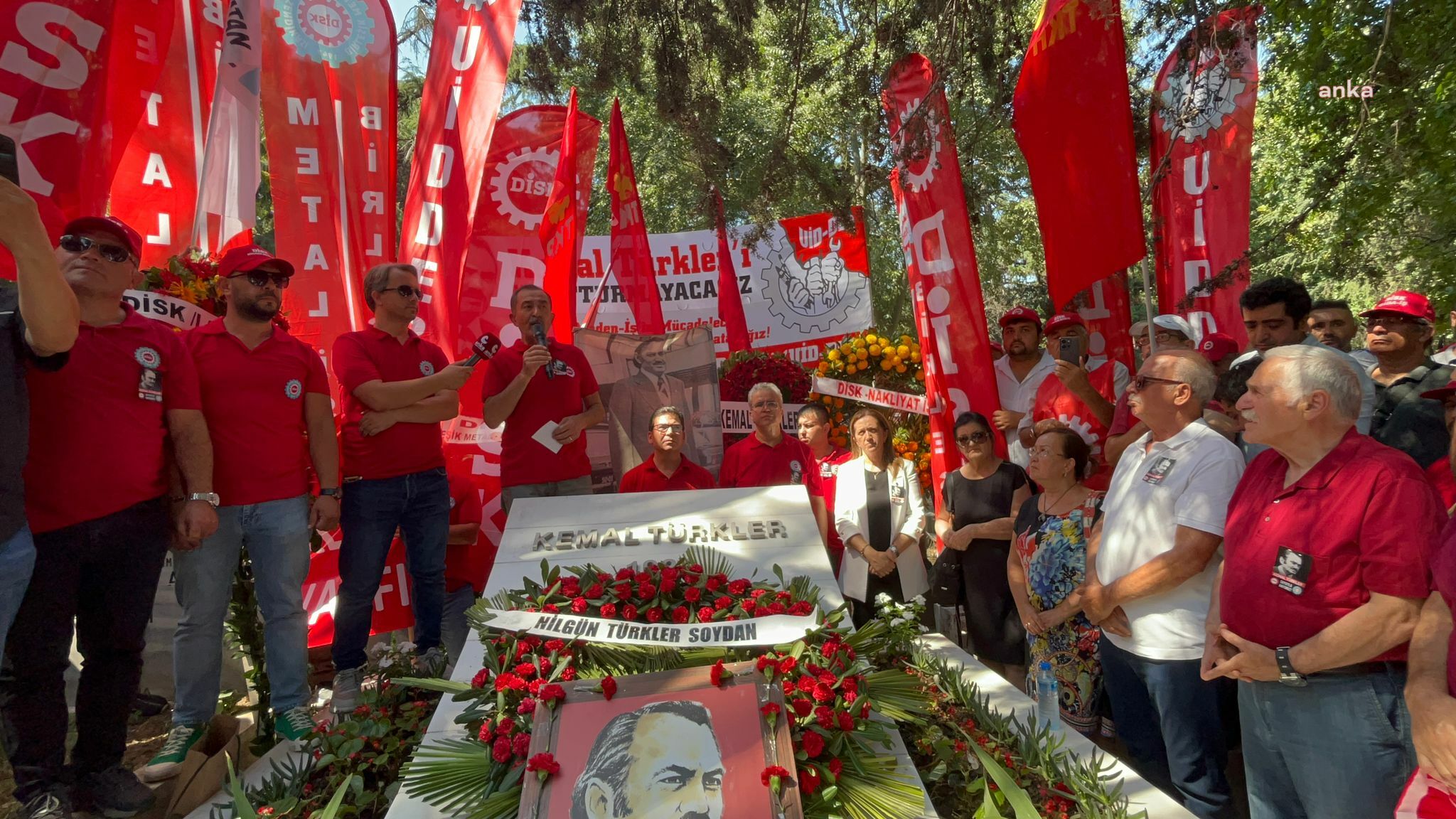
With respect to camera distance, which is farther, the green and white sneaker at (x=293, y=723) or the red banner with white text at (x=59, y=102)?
the green and white sneaker at (x=293, y=723)

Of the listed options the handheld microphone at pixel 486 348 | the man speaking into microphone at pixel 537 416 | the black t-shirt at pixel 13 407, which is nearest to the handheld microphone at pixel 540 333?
the man speaking into microphone at pixel 537 416

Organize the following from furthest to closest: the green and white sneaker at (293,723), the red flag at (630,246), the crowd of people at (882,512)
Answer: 1. the red flag at (630,246)
2. the green and white sneaker at (293,723)
3. the crowd of people at (882,512)

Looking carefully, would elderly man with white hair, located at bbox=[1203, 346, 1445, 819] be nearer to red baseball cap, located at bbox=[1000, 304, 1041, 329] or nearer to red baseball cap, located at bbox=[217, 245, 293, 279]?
red baseball cap, located at bbox=[1000, 304, 1041, 329]

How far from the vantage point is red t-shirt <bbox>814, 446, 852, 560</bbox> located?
4.82 m

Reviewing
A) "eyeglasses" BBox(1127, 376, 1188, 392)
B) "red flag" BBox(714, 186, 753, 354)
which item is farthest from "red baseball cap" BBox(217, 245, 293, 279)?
"red flag" BBox(714, 186, 753, 354)

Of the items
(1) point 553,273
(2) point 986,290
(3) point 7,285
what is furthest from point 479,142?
(2) point 986,290

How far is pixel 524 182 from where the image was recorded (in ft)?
18.4

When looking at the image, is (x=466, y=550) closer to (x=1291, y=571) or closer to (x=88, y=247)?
(x=88, y=247)

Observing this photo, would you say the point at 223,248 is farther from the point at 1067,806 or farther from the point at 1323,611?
the point at 1323,611

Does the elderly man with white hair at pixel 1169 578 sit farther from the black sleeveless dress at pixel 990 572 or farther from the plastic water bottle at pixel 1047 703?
the black sleeveless dress at pixel 990 572

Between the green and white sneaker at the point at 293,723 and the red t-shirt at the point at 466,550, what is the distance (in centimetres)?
126

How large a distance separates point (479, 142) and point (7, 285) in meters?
2.78

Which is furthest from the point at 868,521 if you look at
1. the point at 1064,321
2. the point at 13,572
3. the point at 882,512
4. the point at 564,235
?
the point at 13,572

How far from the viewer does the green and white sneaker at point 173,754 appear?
302cm
